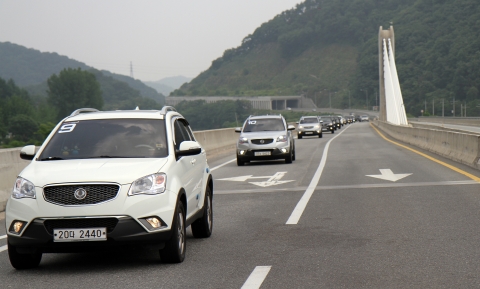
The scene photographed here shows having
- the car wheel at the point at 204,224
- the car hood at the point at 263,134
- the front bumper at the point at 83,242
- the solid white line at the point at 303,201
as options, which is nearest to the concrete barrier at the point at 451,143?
the solid white line at the point at 303,201

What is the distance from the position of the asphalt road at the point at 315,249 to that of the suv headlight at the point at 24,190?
0.77 m

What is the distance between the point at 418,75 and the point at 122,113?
162218 millimetres

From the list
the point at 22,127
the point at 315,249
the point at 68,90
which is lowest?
the point at 22,127

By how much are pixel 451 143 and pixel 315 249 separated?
57.0 feet

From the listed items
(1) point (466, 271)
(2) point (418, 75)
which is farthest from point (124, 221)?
(2) point (418, 75)

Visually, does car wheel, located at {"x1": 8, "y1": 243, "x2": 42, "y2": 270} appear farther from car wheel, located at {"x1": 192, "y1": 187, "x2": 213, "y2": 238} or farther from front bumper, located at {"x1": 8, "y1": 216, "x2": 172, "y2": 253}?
car wheel, located at {"x1": 192, "y1": 187, "x2": 213, "y2": 238}

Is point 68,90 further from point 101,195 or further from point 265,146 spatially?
point 101,195

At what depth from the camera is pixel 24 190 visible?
7.29m

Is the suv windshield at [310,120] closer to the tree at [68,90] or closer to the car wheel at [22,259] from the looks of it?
the car wheel at [22,259]

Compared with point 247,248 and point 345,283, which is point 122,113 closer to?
point 247,248

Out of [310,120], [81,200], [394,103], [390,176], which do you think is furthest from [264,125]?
[394,103]

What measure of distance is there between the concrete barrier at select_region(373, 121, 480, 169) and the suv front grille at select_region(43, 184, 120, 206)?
564 inches

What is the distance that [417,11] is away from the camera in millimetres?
196875

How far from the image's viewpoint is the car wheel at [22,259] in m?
7.42
